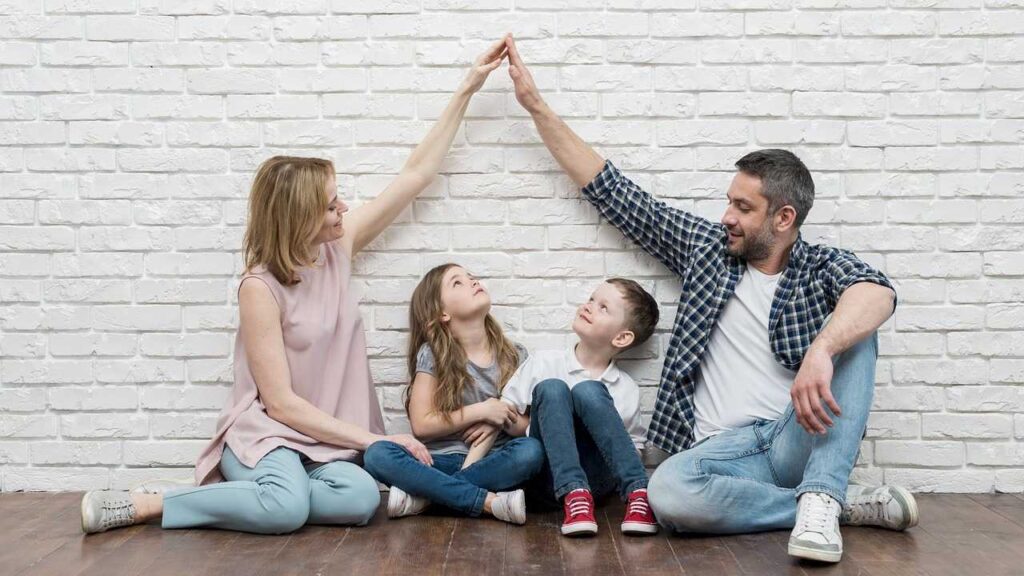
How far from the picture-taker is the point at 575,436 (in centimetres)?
308

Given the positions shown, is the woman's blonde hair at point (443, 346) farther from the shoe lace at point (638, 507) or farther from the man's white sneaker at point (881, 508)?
the man's white sneaker at point (881, 508)

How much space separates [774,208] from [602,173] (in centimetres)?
54

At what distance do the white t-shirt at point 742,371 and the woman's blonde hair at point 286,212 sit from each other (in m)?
1.26

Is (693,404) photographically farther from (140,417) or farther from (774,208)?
(140,417)

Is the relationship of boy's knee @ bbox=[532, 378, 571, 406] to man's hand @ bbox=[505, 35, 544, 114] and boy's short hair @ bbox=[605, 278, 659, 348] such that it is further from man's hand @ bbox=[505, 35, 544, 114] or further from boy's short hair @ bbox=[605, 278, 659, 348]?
man's hand @ bbox=[505, 35, 544, 114]

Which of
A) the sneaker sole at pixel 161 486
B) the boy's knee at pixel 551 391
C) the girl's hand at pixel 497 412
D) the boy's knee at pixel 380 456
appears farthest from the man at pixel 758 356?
the sneaker sole at pixel 161 486

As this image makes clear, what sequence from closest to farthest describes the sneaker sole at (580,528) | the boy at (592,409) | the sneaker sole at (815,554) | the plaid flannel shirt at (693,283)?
the sneaker sole at (815,554) < the sneaker sole at (580,528) < the boy at (592,409) < the plaid flannel shirt at (693,283)

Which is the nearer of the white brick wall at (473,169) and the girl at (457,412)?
the girl at (457,412)

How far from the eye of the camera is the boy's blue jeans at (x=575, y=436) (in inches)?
115

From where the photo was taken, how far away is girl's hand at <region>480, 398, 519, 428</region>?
Result: 3135 millimetres

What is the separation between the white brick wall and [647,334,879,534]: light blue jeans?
54 cm

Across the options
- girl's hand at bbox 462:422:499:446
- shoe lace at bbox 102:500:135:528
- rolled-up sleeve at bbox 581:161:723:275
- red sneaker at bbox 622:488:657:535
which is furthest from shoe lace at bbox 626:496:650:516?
shoe lace at bbox 102:500:135:528

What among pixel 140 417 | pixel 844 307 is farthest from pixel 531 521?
pixel 140 417

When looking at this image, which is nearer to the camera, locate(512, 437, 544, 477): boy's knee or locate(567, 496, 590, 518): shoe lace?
locate(567, 496, 590, 518): shoe lace
